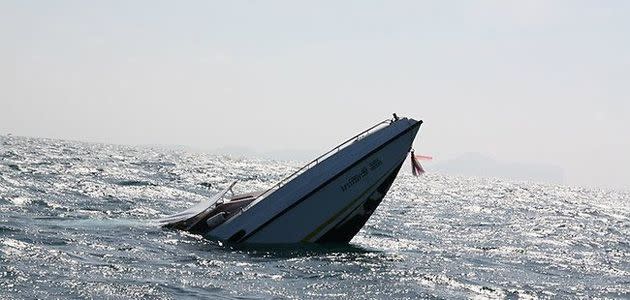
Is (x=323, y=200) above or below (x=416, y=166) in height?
below

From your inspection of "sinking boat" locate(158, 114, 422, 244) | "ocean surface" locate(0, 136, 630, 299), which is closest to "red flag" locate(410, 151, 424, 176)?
"sinking boat" locate(158, 114, 422, 244)

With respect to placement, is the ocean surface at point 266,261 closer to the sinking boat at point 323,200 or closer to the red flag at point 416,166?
the sinking boat at point 323,200

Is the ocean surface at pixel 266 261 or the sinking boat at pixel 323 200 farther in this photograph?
the sinking boat at pixel 323 200

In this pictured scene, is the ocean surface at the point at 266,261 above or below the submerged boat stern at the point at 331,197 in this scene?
below

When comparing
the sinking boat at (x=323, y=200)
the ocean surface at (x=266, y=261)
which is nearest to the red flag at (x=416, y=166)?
the sinking boat at (x=323, y=200)

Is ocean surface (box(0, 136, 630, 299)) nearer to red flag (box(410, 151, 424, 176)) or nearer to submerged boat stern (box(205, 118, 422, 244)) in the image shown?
submerged boat stern (box(205, 118, 422, 244))

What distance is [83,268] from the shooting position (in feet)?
48.5

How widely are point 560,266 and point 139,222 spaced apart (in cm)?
1529

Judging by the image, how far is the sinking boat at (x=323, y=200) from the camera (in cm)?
2042

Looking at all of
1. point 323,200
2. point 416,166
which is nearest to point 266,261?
point 323,200

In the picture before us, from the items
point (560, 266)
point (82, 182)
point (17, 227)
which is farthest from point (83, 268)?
point (82, 182)

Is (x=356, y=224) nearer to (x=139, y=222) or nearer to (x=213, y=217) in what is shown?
(x=213, y=217)

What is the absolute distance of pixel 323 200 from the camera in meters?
20.8

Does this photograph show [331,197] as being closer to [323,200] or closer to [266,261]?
[323,200]
